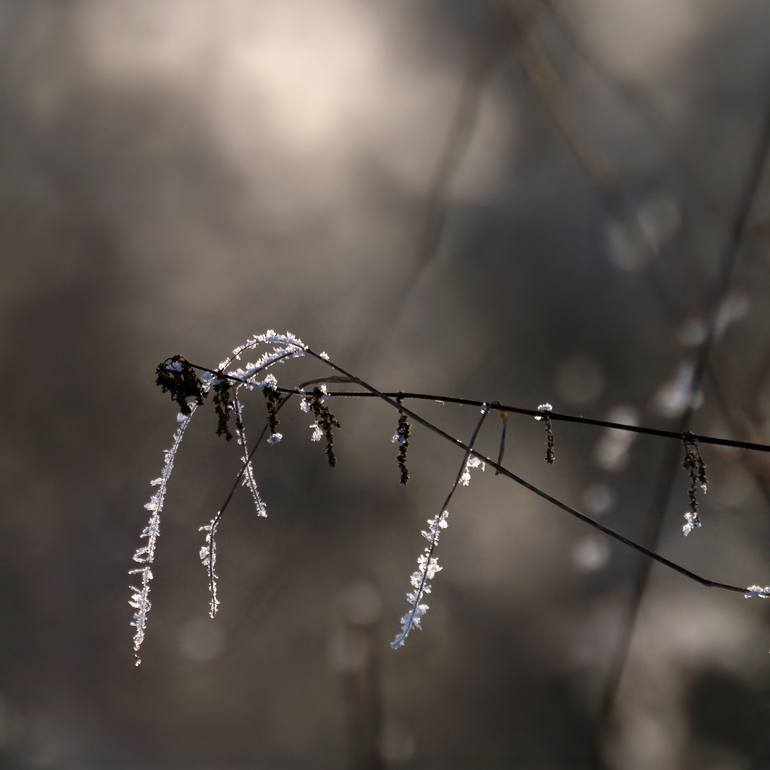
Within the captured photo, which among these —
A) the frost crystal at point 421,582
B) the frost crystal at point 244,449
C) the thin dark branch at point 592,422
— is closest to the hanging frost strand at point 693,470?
the thin dark branch at point 592,422

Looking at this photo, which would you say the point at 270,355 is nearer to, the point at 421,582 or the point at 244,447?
the point at 244,447

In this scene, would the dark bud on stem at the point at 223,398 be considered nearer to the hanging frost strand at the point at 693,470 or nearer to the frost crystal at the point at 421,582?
the frost crystal at the point at 421,582

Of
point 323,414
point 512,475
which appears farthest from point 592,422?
point 323,414

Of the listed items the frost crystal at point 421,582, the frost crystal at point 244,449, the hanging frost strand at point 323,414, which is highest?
the hanging frost strand at point 323,414

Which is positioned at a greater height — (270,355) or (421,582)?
(270,355)

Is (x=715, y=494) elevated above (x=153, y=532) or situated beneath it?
elevated above

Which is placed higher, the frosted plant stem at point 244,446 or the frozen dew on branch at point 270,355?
the frozen dew on branch at point 270,355

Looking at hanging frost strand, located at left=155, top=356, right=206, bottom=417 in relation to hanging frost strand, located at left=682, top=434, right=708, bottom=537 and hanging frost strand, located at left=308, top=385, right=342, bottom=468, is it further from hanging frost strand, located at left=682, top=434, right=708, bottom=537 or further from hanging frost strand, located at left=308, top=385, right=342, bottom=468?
hanging frost strand, located at left=682, top=434, right=708, bottom=537

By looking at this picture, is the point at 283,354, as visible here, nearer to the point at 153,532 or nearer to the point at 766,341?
the point at 153,532

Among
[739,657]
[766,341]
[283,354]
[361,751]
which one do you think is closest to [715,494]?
[766,341]

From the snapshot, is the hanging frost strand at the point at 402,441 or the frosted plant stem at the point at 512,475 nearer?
the frosted plant stem at the point at 512,475

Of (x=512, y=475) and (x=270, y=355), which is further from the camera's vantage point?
(x=270, y=355)
